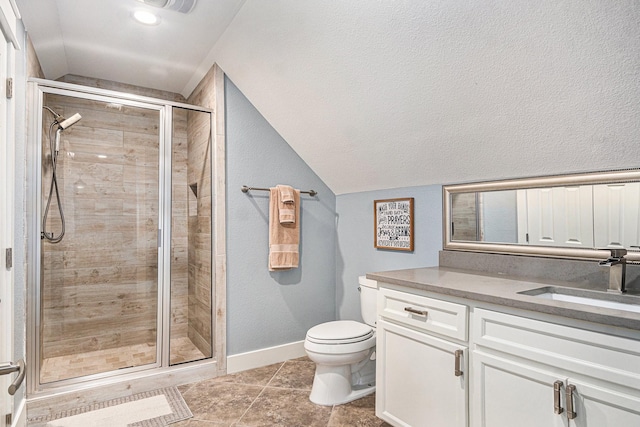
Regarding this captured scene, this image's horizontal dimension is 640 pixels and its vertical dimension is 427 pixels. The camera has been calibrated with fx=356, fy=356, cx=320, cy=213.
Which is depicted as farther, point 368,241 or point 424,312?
point 368,241

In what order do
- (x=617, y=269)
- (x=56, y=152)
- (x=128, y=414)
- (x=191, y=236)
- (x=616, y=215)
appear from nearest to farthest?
(x=617, y=269)
(x=616, y=215)
(x=128, y=414)
(x=56, y=152)
(x=191, y=236)

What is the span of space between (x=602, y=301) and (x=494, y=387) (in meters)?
0.60

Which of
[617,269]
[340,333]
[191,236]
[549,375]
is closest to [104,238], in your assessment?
[191,236]

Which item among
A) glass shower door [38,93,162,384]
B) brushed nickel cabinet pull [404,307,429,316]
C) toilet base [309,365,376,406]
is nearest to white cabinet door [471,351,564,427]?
brushed nickel cabinet pull [404,307,429,316]

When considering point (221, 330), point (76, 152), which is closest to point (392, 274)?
point (221, 330)

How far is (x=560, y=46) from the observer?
1383 mm

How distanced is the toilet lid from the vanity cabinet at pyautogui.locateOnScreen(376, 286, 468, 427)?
307 millimetres

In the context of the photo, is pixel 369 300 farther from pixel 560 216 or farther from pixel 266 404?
pixel 560 216

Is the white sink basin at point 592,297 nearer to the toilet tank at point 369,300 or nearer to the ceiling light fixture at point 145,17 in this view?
the toilet tank at point 369,300

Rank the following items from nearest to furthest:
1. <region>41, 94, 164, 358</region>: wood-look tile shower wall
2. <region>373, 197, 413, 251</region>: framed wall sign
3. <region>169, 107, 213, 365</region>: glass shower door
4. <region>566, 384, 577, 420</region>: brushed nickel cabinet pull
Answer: <region>566, 384, 577, 420</region>: brushed nickel cabinet pull, <region>41, 94, 164, 358</region>: wood-look tile shower wall, <region>373, 197, 413, 251</region>: framed wall sign, <region>169, 107, 213, 365</region>: glass shower door

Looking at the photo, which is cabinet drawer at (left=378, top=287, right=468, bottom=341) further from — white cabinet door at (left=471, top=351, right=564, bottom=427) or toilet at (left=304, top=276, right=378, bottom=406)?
toilet at (left=304, top=276, right=378, bottom=406)

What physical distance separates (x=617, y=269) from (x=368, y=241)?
172cm

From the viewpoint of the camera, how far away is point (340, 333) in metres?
2.29

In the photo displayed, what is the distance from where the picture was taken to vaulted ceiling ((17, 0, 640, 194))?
4.58 ft
